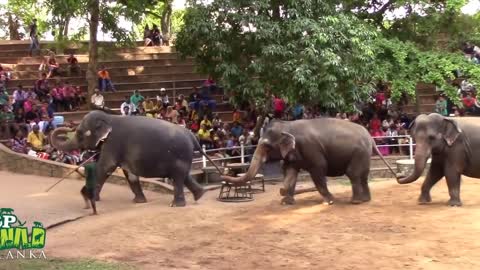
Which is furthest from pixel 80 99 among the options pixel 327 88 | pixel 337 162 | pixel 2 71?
pixel 337 162

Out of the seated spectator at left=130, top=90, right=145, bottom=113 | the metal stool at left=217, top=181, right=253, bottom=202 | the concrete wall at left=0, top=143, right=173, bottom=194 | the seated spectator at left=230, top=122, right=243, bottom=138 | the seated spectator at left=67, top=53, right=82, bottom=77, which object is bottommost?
the metal stool at left=217, top=181, right=253, bottom=202

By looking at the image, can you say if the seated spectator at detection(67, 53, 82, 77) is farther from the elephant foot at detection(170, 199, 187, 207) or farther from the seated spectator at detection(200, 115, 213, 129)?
the elephant foot at detection(170, 199, 187, 207)

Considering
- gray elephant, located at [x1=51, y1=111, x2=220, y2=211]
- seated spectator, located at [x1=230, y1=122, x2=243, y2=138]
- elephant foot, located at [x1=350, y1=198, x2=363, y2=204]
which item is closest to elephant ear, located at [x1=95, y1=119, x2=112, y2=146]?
gray elephant, located at [x1=51, y1=111, x2=220, y2=211]

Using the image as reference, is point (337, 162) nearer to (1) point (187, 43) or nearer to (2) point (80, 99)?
(1) point (187, 43)

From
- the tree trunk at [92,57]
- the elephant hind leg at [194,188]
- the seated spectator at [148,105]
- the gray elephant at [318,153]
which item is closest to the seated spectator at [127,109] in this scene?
the seated spectator at [148,105]

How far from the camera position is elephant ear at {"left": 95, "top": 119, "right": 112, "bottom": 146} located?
1372 cm

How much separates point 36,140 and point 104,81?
6.49 meters

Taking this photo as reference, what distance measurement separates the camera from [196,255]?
9.19m

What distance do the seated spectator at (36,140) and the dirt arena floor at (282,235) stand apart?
550 centimetres

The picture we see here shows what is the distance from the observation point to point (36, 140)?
17922 mm

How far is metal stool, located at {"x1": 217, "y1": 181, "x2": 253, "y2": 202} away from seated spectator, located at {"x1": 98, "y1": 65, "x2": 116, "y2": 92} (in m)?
10.6

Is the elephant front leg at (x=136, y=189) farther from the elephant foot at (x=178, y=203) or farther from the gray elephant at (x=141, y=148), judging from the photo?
the elephant foot at (x=178, y=203)

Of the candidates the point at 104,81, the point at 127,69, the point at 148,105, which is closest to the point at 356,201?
the point at 148,105

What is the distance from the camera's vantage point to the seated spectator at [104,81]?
2400 cm
